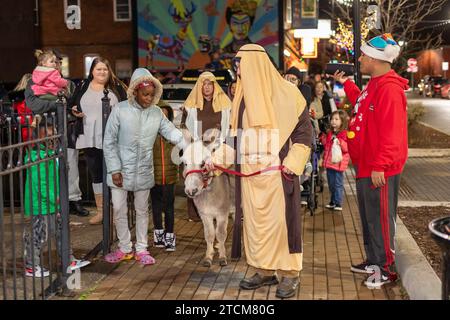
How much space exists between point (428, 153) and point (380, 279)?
1130 cm

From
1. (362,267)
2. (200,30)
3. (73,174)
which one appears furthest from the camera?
(200,30)

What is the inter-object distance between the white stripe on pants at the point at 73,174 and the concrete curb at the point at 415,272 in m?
4.29

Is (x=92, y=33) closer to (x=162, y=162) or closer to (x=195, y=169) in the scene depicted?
(x=162, y=162)

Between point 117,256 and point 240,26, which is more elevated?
point 240,26

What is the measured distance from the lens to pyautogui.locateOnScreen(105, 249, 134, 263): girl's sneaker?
283 inches

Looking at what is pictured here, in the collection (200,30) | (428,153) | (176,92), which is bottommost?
(428,153)

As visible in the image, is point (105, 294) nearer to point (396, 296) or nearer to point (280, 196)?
point (280, 196)

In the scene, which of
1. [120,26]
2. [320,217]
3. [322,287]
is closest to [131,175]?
[322,287]

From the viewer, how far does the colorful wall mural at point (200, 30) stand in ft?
94.4

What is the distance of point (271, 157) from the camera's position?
19.4 feet

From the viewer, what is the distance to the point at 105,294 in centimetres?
612

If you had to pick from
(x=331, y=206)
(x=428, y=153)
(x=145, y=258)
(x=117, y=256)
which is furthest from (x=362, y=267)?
(x=428, y=153)

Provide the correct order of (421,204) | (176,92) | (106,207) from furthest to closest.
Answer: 1. (176,92)
2. (421,204)
3. (106,207)

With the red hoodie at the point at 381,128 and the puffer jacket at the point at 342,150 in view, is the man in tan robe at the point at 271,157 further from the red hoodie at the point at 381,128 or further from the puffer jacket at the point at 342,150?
the puffer jacket at the point at 342,150
